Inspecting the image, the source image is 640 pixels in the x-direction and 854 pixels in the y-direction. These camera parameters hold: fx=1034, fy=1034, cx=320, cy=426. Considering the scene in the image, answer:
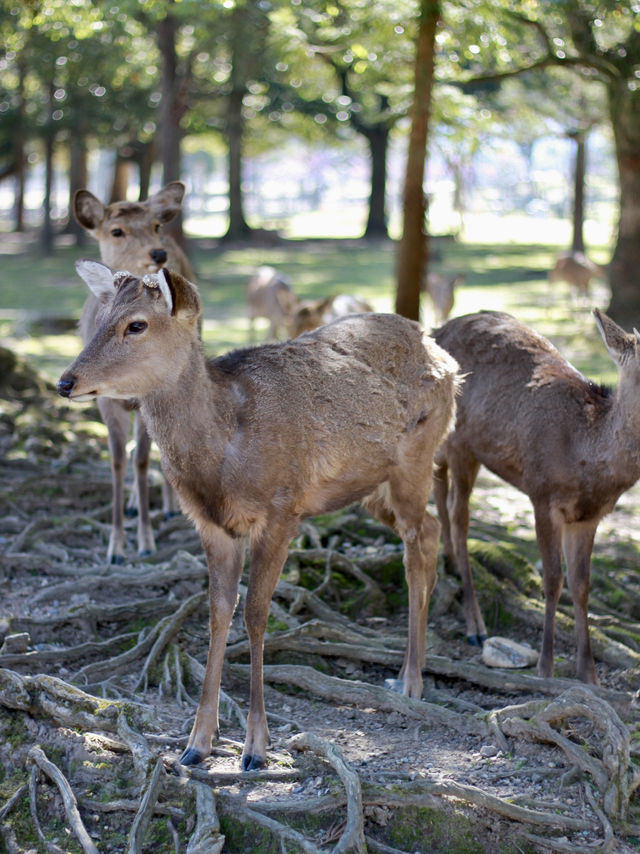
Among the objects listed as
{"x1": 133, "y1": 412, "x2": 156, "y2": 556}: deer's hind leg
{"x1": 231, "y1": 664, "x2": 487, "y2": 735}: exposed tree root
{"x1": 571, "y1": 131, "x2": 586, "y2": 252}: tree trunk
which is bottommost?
Result: {"x1": 231, "y1": 664, "x2": 487, "y2": 735}: exposed tree root

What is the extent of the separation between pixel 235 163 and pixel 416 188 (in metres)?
25.1

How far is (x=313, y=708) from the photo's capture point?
5.40 metres

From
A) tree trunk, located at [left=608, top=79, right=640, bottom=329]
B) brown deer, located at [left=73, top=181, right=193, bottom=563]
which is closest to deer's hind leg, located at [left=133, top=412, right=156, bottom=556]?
brown deer, located at [left=73, top=181, right=193, bottom=563]

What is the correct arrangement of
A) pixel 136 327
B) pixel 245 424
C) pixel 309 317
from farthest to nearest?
pixel 309 317, pixel 245 424, pixel 136 327

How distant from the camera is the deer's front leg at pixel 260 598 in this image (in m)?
4.63

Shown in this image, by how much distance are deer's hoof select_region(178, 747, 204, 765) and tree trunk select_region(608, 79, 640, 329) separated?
12212 mm

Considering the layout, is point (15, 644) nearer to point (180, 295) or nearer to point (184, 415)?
point (184, 415)

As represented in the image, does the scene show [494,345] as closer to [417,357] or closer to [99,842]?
[417,357]

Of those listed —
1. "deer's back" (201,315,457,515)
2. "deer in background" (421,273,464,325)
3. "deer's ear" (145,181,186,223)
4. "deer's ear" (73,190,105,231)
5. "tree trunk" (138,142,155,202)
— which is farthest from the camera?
"tree trunk" (138,142,155,202)

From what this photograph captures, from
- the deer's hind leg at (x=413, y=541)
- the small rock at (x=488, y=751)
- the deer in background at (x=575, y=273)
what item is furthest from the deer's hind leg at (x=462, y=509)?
the deer in background at (x=575, y=273)

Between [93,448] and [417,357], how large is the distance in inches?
192

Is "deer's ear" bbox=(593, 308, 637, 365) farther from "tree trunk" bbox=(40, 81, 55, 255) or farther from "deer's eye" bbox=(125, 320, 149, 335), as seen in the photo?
"tree trunk" bbox=(40, 81, 55, 255)

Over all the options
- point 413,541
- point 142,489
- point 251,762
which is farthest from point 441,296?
point 251,762

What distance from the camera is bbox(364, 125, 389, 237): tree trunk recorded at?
39.8 m
